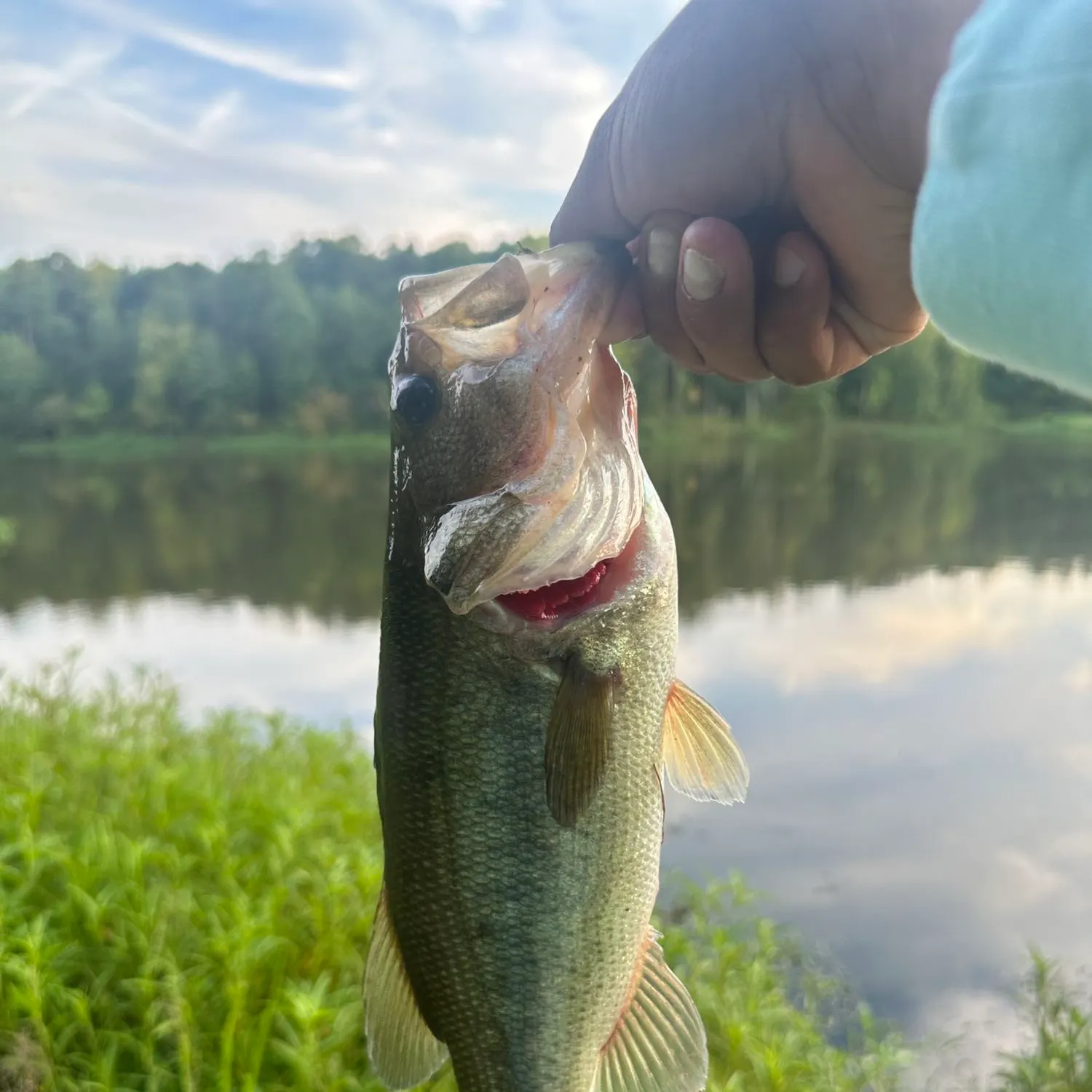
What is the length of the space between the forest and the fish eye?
24.3 meters

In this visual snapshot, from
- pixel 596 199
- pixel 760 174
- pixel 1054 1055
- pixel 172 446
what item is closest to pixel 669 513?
pixel 1054 1055

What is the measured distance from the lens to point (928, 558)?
16.2 meters

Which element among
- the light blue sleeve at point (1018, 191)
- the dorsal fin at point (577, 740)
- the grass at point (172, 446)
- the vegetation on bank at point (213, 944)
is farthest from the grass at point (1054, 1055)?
the grass at point (172, 446)

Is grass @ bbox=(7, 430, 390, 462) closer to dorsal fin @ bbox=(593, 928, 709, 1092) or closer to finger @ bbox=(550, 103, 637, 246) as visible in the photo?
finger @ bbox=(550, 103, 637, 246)

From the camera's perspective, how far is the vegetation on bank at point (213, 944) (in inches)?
110

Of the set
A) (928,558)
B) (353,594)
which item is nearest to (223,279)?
(353,594)

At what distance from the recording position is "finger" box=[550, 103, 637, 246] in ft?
5.73

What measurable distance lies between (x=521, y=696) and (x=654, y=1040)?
2.40 feet

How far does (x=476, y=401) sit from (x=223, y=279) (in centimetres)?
3343

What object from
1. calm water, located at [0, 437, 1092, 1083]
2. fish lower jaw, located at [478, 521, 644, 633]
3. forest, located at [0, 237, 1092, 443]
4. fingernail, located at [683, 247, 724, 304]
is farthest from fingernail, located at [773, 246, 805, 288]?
forest, located at [0, 237, 1092, 443]

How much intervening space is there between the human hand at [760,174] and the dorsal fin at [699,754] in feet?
2.12

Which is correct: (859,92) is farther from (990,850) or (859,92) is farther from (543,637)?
(990,850)

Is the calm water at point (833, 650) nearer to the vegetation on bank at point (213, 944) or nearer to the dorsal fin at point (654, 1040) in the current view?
the vegetation on bank at point (213, 944)

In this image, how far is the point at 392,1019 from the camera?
1678mm
